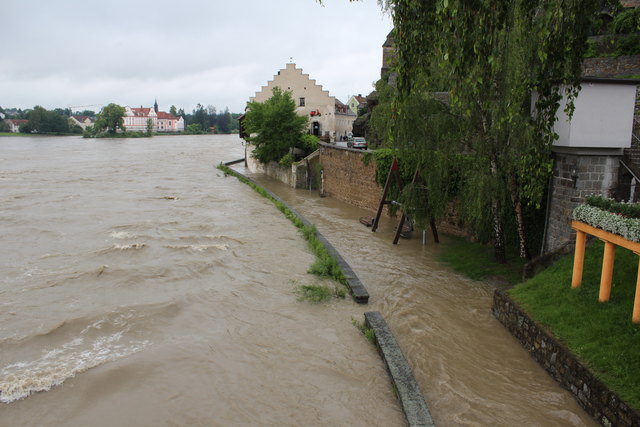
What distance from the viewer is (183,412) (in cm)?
656

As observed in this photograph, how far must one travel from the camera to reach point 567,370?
21.9 ft

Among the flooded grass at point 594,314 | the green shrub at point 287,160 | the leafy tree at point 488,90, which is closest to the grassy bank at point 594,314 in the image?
the flooded grass at point 594,314

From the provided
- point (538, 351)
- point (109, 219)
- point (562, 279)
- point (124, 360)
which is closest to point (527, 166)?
point (562, 279)

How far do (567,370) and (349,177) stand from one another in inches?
686

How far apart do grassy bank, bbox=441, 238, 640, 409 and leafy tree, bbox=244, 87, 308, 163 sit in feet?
85.4

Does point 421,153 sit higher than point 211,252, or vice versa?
point 421,153

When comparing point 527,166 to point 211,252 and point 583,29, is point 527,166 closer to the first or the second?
point 583,29

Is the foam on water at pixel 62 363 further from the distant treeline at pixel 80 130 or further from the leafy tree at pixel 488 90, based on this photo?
the distant treeline at pixel 80 130

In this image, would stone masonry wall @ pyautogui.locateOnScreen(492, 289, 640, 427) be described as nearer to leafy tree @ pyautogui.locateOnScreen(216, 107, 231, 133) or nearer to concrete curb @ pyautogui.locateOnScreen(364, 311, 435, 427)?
concrete curb @ pyautogui.locateOnScreen(364, 311, 435, 427)

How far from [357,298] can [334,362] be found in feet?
8.46

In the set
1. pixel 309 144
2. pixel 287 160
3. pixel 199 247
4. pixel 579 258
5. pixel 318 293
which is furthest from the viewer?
pixel 309 144

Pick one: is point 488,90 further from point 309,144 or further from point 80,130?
point 80,130

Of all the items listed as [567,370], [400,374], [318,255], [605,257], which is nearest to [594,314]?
[605,257]

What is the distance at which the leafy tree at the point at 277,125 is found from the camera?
3309 cm
